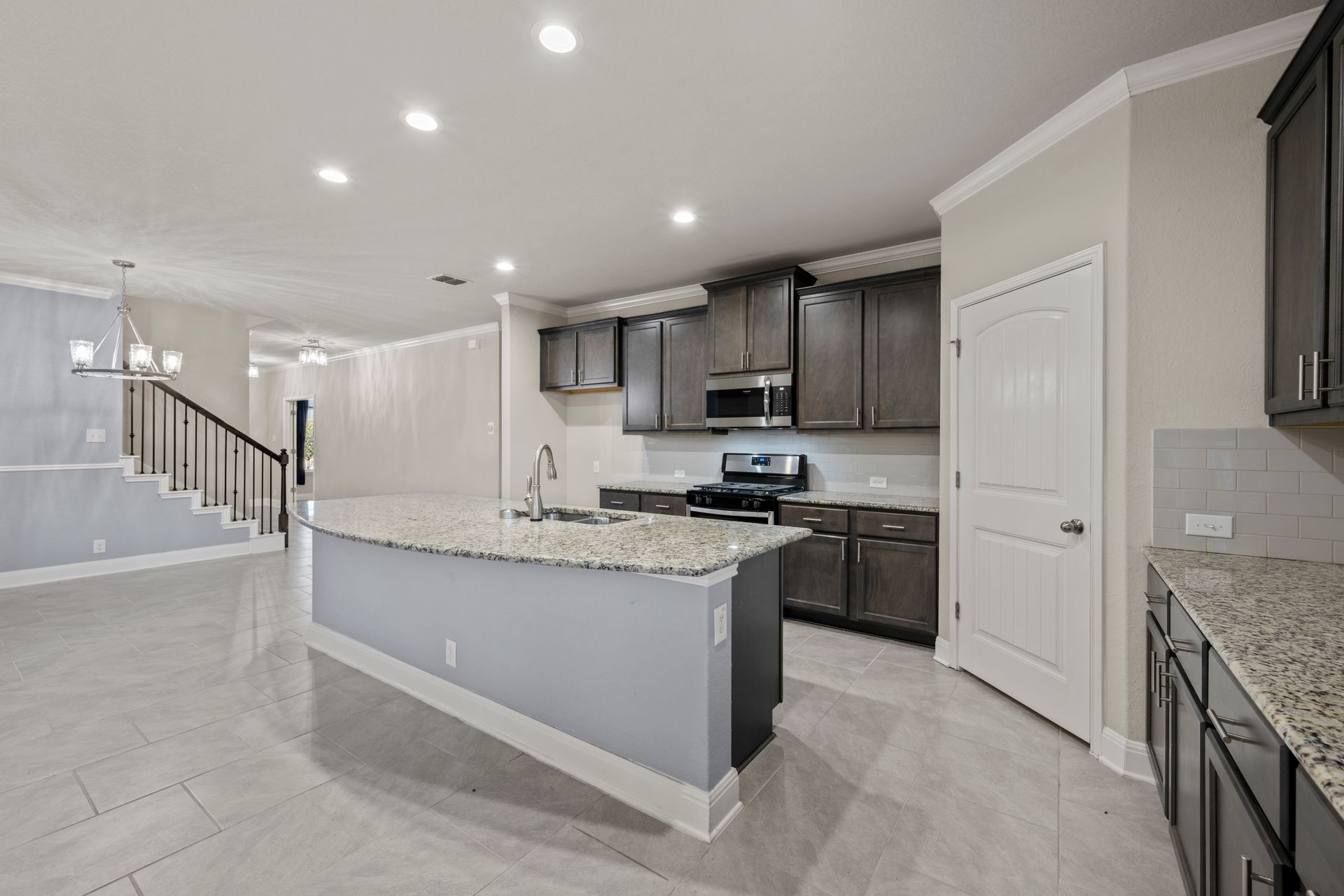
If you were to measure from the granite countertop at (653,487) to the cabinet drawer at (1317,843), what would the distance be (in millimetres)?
3721

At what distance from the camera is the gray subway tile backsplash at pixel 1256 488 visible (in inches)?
72.3

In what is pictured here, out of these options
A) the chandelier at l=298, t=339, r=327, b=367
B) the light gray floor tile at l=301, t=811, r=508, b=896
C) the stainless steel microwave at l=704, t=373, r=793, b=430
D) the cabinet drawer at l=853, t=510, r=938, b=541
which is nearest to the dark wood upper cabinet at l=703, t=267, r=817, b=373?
the stainless steel microwave at l=704, t=373, r=793, b=430

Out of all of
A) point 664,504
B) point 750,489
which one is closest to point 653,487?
point 664,504

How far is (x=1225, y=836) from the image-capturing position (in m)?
1.12

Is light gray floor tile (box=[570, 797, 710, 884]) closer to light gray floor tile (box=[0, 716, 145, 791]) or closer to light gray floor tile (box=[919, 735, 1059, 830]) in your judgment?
light gray floor tile (box=[919, 735, 1059, 830])

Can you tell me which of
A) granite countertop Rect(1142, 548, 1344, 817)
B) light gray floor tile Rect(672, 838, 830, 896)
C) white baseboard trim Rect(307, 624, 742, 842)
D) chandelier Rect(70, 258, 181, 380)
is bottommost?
light gray floor tile Rect(672, 838, 830, 896)

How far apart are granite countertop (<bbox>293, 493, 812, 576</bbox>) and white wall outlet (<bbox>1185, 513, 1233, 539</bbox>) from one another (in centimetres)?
133

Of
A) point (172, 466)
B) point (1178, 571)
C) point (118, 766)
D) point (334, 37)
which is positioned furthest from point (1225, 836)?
point (172, 466)

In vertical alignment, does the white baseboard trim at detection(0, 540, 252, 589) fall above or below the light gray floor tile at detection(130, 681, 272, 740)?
above

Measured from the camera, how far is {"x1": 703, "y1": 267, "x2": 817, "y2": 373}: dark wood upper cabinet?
13.5ft

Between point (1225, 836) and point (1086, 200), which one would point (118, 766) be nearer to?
point (1225, 836)

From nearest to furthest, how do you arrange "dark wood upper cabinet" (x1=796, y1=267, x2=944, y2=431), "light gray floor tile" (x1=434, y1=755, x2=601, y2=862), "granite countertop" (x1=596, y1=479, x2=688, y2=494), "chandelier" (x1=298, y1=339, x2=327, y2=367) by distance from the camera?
"light gray floor tile" (x1=434, y1=755, x2=601, y2=862)
"dark wood upper cabinet" (x1=796, y1=267, x2=944, y2=431)
"granite countertop" (x1=596, y1=479, x2=688, y2=494)
"chandelier" (x1=298, y1=339, x2=327, y2=367)

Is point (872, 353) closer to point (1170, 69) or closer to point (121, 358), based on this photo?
point (1170, 69)

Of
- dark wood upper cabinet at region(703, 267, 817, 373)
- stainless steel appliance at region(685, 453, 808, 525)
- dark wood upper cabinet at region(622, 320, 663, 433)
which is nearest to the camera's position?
stainless steel appliance at region(685, 453, 808, 525)
